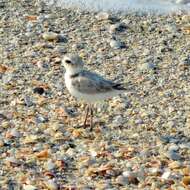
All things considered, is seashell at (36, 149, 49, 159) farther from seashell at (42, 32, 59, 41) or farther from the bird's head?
seashell at (42, 32, 59, 41)

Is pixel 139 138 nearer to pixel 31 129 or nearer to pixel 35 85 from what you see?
pixel 31 129

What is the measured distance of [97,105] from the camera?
22.5 ft

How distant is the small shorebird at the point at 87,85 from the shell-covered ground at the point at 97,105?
30 cm

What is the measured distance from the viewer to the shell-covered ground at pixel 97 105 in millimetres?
5668

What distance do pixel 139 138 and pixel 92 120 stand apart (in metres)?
0.48

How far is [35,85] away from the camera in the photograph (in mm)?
7191

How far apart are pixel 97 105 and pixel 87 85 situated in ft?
2.04

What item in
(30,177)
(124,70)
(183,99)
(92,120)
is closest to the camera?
(30,177)

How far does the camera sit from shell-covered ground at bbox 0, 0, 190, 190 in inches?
223

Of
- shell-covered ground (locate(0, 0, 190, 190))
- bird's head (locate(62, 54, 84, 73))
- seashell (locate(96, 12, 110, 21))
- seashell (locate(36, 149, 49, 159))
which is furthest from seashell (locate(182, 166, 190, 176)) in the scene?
seashell (locate(96, 12, 110, 21))

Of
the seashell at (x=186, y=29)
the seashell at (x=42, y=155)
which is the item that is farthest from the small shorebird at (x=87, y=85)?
the seashell at (x=186, y=29)

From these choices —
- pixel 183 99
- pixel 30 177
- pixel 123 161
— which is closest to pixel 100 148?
pixel 123 161

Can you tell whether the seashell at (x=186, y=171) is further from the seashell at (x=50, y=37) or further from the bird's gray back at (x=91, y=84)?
the seashell at (x=50, y=37)

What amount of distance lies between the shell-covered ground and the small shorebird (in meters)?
0.30
